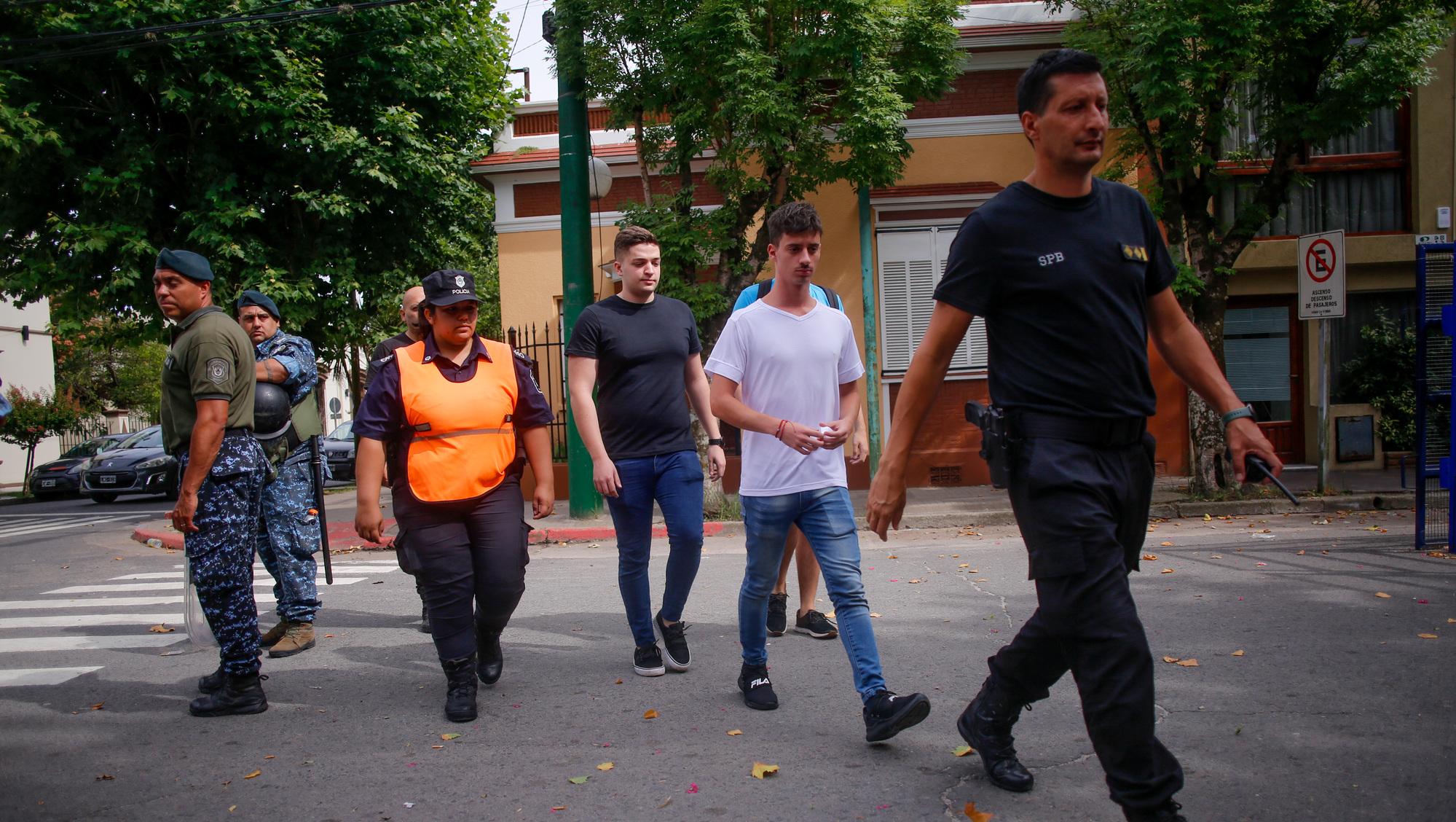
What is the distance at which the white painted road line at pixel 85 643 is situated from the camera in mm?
6238

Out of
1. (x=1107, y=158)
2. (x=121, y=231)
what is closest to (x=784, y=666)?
(x=1107, y=158)

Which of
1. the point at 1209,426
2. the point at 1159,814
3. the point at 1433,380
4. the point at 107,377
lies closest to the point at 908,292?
the point at 1209,426

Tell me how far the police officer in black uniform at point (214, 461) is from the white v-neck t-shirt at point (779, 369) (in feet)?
7.15

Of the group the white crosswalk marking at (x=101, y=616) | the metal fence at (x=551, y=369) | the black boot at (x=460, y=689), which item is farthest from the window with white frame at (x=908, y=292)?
the black boot at (x=460, y=689)

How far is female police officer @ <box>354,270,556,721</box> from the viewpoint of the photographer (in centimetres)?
441

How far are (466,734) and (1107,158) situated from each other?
12.1 metres

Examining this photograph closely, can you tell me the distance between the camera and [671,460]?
16.4 ft

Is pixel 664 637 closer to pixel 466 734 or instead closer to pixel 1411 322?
pixel 466 734

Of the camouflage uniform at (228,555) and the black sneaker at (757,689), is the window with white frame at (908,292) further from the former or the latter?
the camouflage uniform at (228,555)

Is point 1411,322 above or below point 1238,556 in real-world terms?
above

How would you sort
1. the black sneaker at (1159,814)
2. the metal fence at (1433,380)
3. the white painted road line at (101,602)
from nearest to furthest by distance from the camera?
1. the black sneaker at (1159,814)
2. the metal fence at (1433,380)
3. the white painted road line at (101,602)

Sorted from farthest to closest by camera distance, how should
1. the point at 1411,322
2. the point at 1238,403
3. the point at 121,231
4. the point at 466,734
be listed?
the point at 1411,322
the point at 121,231
the point at 466,734
the point at 1238,403

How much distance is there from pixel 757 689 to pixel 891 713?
0.83 m

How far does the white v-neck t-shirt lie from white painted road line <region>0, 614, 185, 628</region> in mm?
4649
